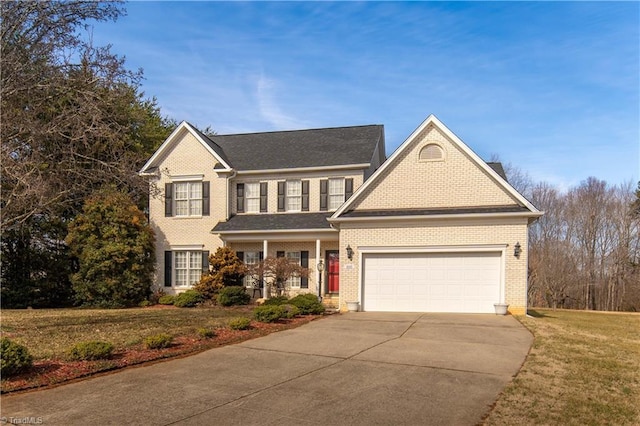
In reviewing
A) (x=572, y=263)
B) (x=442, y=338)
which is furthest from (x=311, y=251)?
(x=572, y=263)

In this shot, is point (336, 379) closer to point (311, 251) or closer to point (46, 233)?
point (311, 251)

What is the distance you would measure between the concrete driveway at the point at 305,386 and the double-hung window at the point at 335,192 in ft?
36.3

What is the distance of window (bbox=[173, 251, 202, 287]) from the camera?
2178cm

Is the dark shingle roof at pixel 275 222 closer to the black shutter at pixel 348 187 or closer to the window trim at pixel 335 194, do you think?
the window trim at pixel 335 194

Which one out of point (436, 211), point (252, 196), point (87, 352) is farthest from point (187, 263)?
point (87, 352)

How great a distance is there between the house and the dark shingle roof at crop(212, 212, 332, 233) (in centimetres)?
5

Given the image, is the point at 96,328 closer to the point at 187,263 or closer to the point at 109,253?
the point at 109,253

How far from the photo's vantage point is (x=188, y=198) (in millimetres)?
22266

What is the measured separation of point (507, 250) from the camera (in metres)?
15.4

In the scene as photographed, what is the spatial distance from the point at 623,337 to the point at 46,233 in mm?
24281

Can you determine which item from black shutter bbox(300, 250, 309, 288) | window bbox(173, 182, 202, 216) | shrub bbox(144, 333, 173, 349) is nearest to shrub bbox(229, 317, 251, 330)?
shrub bbox(144, 333, 173, 349)

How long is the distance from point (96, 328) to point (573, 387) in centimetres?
1139

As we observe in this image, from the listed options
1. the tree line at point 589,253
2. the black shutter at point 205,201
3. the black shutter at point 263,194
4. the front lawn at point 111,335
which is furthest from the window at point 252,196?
the tree line at point 589,253

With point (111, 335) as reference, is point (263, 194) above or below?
above
